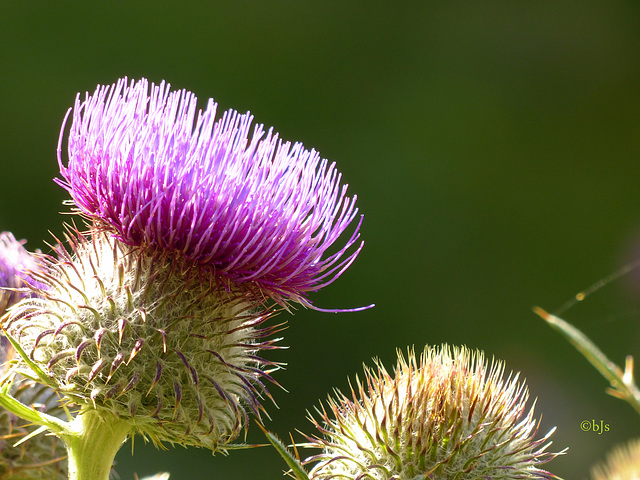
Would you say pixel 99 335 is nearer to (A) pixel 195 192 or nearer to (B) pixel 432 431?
(A) pixel 195 192

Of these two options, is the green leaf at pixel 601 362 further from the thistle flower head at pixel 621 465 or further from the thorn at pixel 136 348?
the thorn at pixel 136 348

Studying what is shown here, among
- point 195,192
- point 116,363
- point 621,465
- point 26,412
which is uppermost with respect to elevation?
point 195,192

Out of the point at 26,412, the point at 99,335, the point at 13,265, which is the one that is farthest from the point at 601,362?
the point at 13,265

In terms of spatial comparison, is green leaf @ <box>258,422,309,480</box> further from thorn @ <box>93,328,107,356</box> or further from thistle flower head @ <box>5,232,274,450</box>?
thorn @ <box>93,328,107,356</box>

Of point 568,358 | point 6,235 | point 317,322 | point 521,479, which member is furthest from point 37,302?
point 568,358

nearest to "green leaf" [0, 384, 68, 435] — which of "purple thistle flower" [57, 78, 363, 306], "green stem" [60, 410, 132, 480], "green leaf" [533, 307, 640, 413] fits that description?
"green stem" [60, 410, 132, 480]

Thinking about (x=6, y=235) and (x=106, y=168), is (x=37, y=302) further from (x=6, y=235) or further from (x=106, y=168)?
(x=6, y=235)

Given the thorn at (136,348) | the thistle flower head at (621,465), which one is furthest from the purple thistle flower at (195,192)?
the thistle flower head at (621,465)
